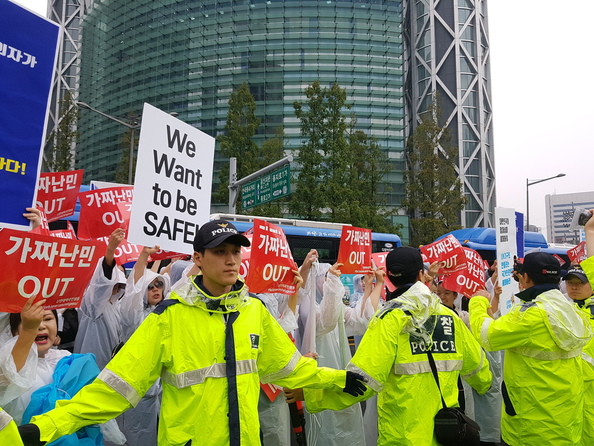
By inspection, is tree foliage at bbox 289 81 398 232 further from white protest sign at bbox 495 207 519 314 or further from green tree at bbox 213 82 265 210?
white protest sign at bbox 495 207 519 314

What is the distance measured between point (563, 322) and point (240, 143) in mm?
19626

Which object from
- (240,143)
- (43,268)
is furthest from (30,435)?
(240,143)

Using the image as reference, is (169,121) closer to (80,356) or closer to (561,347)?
(80,356)

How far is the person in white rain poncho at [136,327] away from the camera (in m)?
4.29

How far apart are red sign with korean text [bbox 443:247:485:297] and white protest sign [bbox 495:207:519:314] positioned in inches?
9.6

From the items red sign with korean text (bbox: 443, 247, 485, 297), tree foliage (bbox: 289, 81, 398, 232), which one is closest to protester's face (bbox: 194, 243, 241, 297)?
red sign with korean text (bbox: 443, 247, 485, 297)

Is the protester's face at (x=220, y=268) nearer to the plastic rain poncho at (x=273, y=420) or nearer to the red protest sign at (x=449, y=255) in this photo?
the plastic rain poncho at (x=273, y=420)

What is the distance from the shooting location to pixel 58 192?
16.5 feet

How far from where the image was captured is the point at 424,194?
1032 inches

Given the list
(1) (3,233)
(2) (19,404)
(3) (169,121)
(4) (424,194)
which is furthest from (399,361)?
(4) (424,194)

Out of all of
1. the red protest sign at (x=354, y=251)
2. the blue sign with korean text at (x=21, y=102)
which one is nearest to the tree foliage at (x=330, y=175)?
the red protest sign at (x=354, y=251)

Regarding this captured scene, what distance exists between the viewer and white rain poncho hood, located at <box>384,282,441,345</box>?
2.92m

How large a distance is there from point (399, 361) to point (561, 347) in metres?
1.37

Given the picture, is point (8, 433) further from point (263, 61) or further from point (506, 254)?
point (263, 61)
